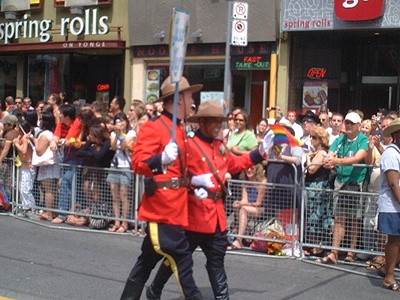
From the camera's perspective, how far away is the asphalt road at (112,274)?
732cm

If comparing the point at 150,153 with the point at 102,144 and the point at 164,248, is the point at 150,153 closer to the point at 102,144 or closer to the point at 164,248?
the point at 164,248

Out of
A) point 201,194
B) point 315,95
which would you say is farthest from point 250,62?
point 201,194

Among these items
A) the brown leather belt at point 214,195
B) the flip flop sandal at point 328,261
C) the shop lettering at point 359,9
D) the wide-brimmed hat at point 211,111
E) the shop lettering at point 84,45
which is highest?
the shop lettering at point 359,9

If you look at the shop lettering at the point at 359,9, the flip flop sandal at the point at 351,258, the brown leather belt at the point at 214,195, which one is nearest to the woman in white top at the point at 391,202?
the flip flop sandal at the point at 351,258

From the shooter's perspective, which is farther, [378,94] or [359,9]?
[378,94]

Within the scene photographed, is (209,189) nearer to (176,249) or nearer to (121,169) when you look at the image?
(176,249)

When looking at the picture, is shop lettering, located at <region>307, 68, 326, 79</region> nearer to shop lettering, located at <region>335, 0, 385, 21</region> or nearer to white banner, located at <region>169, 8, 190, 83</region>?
shop lettering, located at <region>335, 0, 385, 21</region>

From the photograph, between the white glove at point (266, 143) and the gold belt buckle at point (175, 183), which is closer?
the gold belt buckle at point (175, 183)

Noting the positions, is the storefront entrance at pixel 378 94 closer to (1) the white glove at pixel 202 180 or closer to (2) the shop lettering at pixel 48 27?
(2) the shop lettering at pixel 48 27

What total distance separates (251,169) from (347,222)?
1.53 m

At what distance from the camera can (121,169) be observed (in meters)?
10.4

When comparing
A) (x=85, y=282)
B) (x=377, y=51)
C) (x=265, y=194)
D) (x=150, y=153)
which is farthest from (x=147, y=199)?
(x=377, y=51)

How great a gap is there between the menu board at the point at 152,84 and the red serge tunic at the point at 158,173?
1329 cm

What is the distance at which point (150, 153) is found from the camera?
575 cm
